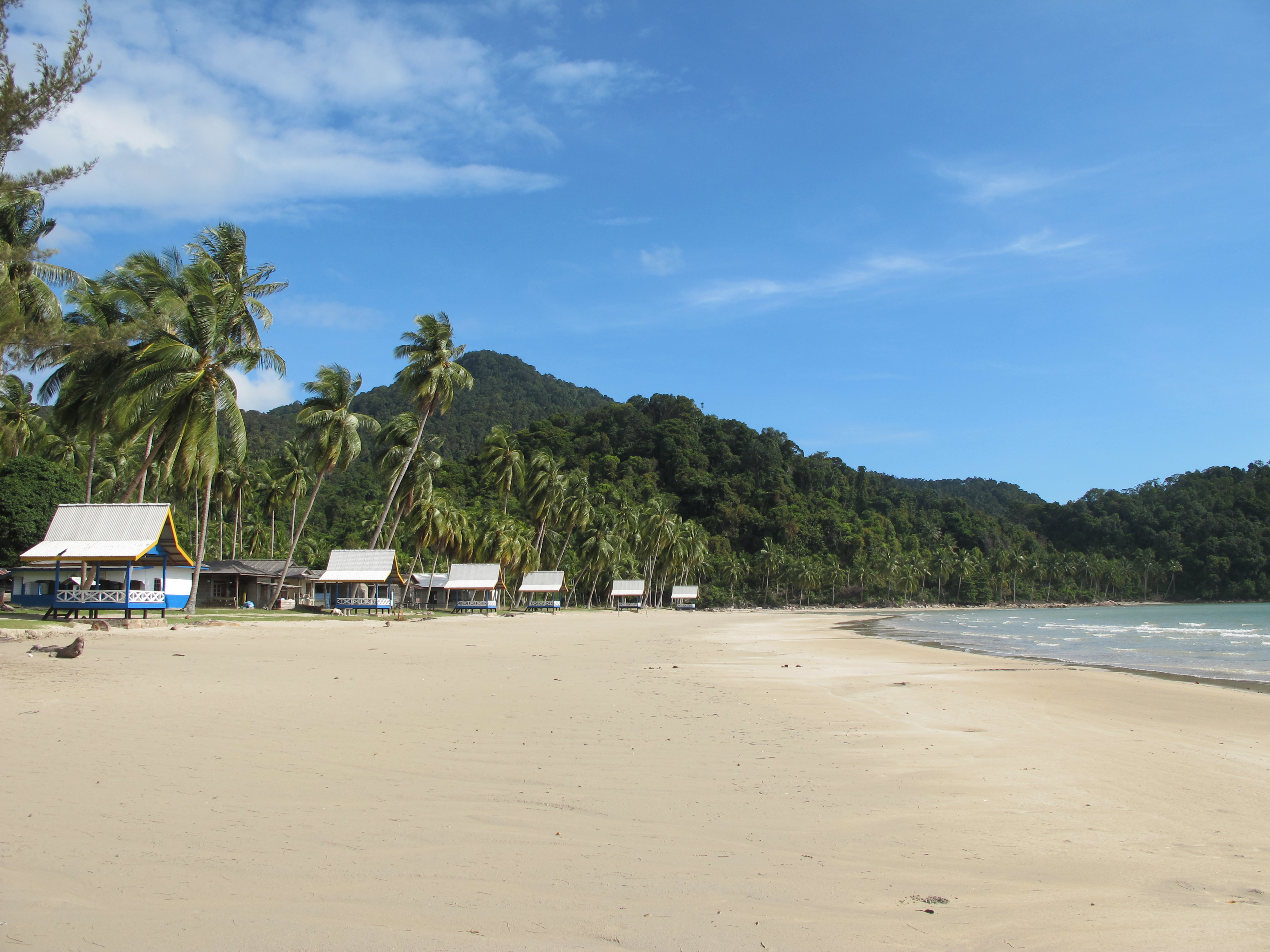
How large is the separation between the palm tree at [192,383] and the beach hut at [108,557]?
1572mm

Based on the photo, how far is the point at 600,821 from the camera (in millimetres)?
4961

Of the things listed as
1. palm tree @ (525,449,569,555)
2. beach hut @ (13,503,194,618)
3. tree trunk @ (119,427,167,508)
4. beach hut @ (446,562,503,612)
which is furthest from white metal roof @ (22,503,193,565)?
palm tree @ (525,449,569,555)

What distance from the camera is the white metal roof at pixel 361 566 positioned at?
38.4 meters

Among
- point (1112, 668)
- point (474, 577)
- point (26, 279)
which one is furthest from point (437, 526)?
point (1112, 668)

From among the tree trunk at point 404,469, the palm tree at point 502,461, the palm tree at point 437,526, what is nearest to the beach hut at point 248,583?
the palm tree at point 437,526

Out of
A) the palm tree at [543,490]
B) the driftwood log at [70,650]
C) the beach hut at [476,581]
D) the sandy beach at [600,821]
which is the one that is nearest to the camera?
the sandy beach at [600,821]

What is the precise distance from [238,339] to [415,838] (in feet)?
93.5

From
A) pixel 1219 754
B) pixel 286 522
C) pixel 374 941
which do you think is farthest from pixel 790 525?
pixel 374 941

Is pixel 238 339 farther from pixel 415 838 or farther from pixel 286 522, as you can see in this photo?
pixel 286 522

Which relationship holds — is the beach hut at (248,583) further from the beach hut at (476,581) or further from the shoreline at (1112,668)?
the shoreline at (1112,668)

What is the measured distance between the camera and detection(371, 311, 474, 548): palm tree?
37.7 m

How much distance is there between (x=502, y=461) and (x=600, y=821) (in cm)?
5295

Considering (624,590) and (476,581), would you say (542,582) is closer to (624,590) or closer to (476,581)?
(476,581)

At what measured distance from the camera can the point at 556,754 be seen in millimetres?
6758
